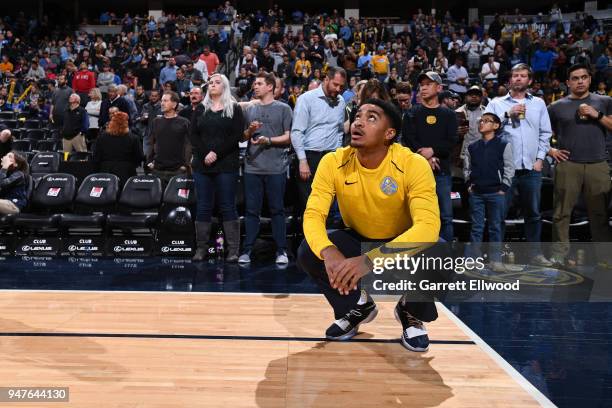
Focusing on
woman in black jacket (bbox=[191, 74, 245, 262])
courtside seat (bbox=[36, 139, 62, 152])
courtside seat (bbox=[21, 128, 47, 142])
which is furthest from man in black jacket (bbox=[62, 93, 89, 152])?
woman in black jacket (bbox=[191, 74, 245, 262])

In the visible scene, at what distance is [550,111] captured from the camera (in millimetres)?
6438

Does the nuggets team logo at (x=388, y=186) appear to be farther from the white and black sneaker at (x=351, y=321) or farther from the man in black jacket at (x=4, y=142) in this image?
the man in black jacket at (x=4, y=142)

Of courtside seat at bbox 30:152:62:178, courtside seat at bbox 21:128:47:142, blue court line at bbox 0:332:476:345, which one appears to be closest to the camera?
blue court line at bbox 0:332:476:345

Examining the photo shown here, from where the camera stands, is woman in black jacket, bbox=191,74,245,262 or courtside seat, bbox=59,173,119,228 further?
courtside seat, bbox=59,173,119,228

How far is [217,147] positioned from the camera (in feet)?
20.8

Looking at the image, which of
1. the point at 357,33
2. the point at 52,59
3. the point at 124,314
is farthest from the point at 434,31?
the point at 124,314

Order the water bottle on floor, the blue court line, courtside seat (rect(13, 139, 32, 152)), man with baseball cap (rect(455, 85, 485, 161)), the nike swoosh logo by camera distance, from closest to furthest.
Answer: the nike swoosh logo < the blue court line < the water bottle on floor < man with baseball cap (rect(455, 85, 485, 161)) < courtside seat (rect(13, 139, 32, 152))

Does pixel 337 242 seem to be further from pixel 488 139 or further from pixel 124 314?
pixel 488 139

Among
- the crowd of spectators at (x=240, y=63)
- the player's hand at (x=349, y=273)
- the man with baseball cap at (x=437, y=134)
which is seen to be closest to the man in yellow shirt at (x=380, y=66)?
the crowd of spectators at (x=240, y=63)

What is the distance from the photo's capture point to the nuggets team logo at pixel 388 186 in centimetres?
342

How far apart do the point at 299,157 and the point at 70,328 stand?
2.93 metres

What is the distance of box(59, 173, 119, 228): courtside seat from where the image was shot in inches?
293

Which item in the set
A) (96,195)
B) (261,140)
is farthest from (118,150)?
(261,140)

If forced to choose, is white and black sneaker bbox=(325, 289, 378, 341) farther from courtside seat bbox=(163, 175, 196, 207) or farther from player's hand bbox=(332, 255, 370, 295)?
courtside seat bbox=(163, 175, 196, 207)
